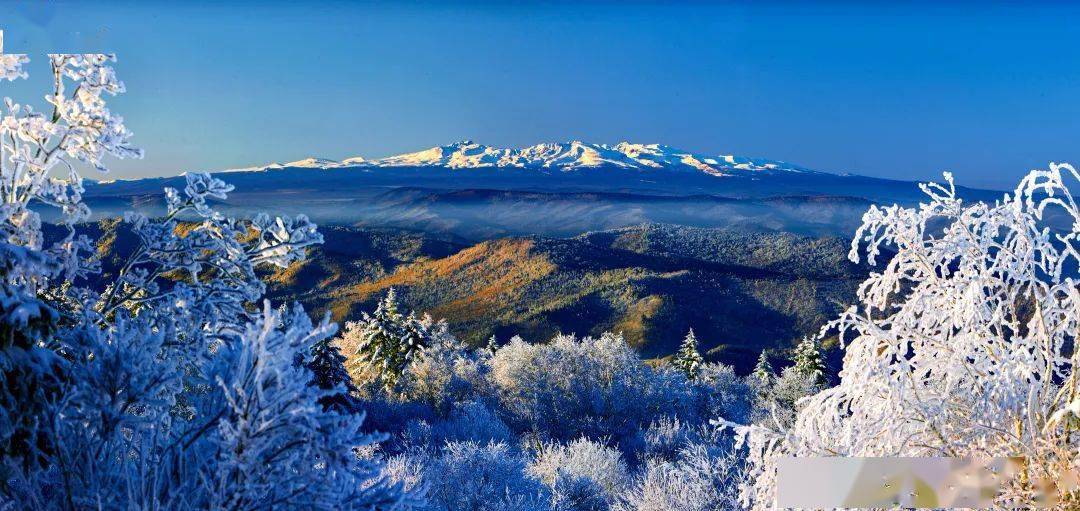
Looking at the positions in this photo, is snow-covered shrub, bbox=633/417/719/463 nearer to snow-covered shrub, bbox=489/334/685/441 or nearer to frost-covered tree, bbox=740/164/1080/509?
snow-covered shrub, bbox=489/334/685/441

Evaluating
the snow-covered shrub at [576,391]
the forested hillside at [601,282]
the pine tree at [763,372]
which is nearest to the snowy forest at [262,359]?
the snow-covered shrub at [576,391]

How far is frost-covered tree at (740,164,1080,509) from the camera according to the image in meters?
5.64

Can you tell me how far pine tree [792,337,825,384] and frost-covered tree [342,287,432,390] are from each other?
20630 millimetres

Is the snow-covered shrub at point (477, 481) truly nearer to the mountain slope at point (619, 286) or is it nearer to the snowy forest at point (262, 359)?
the snowy forest at point (262, 359)

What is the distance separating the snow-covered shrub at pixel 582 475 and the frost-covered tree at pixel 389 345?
58.8 feet

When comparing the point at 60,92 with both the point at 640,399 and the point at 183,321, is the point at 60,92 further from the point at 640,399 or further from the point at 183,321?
the point at 640,399

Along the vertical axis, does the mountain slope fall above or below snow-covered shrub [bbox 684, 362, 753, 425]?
below

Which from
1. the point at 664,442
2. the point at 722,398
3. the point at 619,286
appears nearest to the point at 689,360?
the point at 722,398

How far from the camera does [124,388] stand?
4.81m

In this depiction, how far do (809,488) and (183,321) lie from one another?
5.51 meters

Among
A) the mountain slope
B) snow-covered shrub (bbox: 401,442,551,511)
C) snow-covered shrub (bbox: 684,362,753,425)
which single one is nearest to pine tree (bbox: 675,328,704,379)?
snow-covered shrub (bbox: 684,362,753,425)

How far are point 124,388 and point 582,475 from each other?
13.8m

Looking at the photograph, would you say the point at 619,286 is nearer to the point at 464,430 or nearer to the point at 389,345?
the point at 389,345

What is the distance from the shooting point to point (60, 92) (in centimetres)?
704
